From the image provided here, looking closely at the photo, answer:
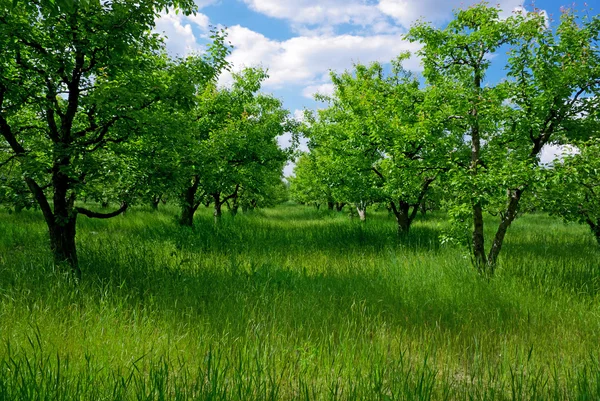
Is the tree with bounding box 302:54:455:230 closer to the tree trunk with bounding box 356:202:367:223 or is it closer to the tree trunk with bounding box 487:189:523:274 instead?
the tree trunk with bounding box 487:189:523:274

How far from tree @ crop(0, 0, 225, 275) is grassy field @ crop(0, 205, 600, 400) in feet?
4.99

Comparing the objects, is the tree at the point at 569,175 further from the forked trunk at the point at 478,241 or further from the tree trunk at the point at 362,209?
the tree trunk at the point at 362,209

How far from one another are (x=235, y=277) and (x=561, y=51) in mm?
6756

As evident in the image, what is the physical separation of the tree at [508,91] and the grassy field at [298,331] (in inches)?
62.6

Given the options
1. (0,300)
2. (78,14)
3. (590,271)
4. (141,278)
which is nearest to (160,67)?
(78,14)

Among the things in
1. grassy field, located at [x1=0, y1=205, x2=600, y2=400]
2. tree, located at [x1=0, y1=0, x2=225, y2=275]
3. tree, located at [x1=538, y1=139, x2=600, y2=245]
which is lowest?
grassy field, located at [x1=0, y1=205, x2=600, y2=400]

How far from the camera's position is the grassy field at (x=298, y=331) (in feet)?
8.93

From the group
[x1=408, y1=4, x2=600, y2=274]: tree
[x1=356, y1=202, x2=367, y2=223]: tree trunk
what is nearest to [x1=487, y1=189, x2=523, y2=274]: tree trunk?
[x1=408, y1=4, x2=600, y2=274]: tree

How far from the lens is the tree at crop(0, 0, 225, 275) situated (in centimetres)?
457

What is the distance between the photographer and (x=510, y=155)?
623 cm

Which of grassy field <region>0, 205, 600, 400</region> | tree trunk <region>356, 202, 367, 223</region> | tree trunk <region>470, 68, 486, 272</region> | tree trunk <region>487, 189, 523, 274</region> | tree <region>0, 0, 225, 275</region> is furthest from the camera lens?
tree trunk <region>356, 202, 367, 223</region>

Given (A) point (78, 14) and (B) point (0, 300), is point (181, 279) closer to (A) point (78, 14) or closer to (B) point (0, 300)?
(B) point (0, 300)

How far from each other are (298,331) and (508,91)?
5.39 metres

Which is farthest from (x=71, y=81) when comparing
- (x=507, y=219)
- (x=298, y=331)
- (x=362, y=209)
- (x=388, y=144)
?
(x=362, y=209)
